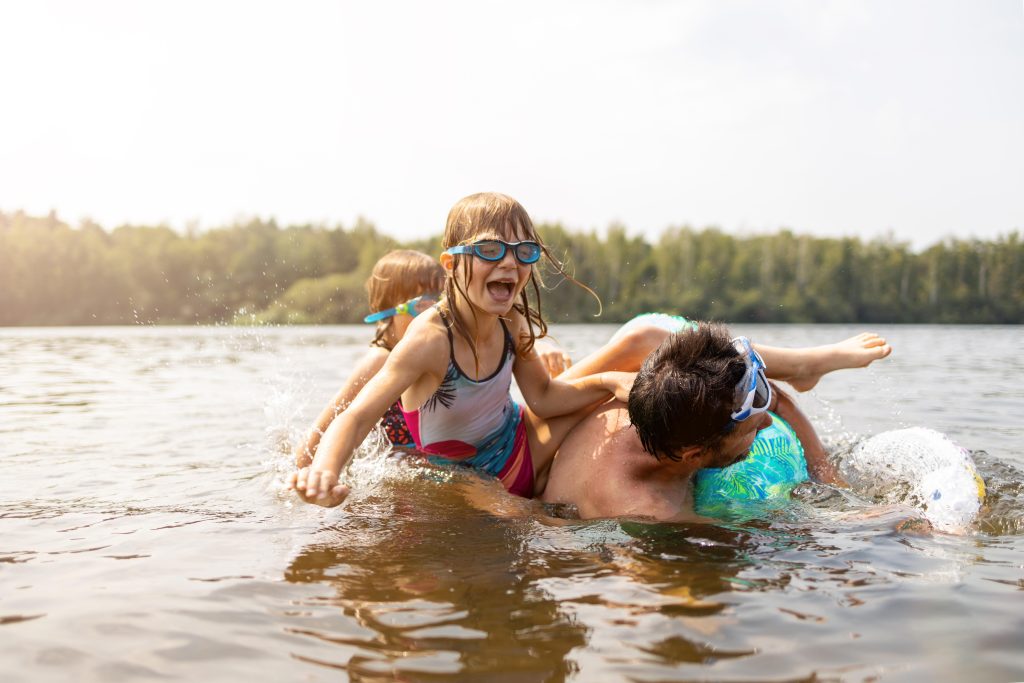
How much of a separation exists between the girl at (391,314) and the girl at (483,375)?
898 millimetres

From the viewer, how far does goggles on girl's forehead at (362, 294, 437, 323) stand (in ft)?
19.8

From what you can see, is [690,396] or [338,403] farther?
[338,403]

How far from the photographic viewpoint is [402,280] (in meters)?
6.35

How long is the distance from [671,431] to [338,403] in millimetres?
2680

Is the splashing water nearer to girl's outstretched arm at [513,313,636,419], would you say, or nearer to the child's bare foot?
the child's bare foot

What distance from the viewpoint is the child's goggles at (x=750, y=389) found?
383cm

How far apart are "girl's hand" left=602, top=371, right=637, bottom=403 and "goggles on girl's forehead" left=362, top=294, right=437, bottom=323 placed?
1.88m

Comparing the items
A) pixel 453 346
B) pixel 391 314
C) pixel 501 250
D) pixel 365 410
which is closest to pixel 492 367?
pixel 453 346

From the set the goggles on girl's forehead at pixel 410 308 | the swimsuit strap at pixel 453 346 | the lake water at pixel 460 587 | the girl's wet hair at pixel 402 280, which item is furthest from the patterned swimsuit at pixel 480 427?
the girl's wet hair at pixel 402 280

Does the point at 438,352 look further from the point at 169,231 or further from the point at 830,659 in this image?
the point at 169,231

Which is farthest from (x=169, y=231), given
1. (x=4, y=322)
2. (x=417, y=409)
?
(x=417, y=409)

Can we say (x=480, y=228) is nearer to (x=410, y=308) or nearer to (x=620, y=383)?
(x=620, y=383)

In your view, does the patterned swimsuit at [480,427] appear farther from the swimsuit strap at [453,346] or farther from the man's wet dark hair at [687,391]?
the man's wet dark hair at [687,391]

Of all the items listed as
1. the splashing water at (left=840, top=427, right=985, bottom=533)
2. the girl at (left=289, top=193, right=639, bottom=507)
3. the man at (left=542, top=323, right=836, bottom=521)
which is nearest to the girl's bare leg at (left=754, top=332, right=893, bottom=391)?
the splashing water at (left=840, top=427, right=985, bottom=533)
